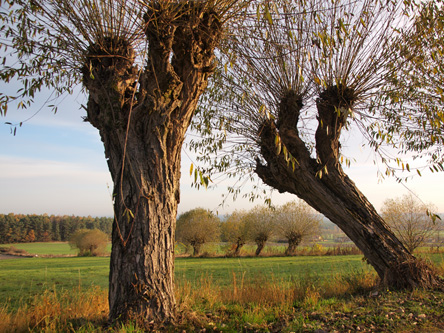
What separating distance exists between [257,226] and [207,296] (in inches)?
1112

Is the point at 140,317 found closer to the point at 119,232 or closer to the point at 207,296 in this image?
the point at 119,232

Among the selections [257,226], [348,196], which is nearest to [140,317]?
[348,196]

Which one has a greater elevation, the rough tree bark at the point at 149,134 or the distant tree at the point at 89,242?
the rough tree bark at the point at 149,134

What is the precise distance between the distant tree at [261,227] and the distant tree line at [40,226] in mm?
37539

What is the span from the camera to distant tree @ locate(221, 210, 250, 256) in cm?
3300

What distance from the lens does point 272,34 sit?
22.1 ft

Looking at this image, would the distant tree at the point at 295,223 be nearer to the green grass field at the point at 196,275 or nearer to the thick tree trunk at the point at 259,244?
the thick tree trunk at the point at 259,244

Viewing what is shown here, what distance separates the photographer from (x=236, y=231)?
33.4 meters

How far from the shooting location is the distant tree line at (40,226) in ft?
201

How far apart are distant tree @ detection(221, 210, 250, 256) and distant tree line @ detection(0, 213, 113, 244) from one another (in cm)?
3494

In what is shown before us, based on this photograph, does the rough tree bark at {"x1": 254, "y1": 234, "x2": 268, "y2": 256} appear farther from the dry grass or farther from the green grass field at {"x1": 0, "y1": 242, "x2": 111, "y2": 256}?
the dry grass

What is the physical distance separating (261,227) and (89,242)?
916 inches

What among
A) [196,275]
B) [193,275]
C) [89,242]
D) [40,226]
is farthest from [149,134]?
[40,226]

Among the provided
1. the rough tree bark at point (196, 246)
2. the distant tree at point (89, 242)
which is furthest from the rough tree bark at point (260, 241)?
the distant tree at point (89, 242)
